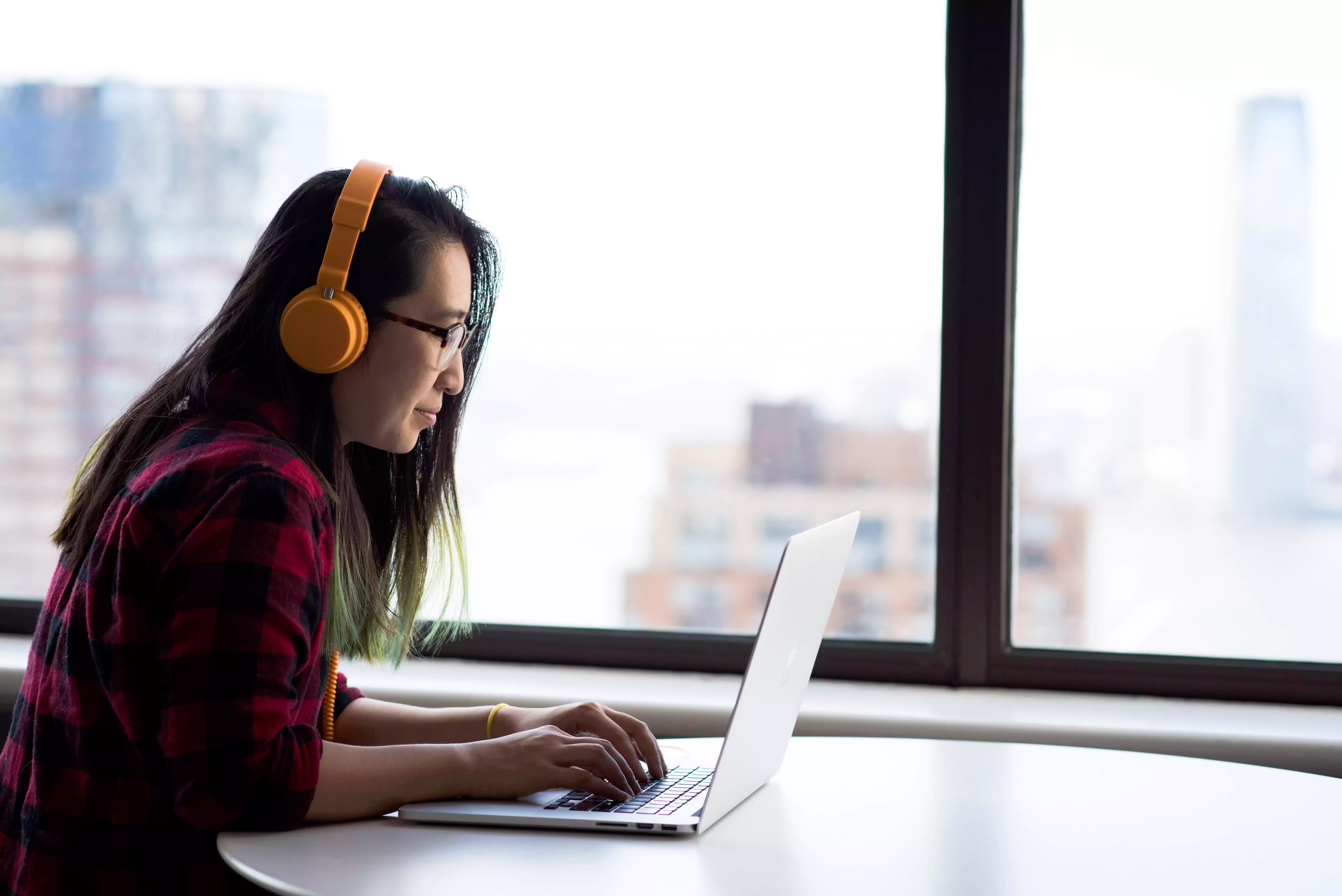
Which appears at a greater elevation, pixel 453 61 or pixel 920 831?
pixel 453 61

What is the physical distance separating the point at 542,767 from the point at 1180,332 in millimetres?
1361

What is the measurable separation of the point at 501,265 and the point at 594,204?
76cm

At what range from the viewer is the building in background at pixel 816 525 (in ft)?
6.57

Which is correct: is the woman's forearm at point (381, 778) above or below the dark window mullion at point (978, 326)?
below

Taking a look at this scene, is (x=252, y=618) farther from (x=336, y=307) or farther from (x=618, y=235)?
(x=618, y=235)

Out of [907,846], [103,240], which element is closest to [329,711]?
[907,846]

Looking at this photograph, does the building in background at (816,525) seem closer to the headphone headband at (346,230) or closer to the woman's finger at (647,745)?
the woman's finger at (647,745)

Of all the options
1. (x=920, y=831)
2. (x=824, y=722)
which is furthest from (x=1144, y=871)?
(x=824, y=722)

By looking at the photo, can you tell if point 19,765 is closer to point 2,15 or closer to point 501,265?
point 501,265

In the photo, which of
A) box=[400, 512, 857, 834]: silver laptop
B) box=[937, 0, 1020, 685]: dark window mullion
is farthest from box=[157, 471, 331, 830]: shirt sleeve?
box=[937, 0, 1020, 685]: dark window mullion

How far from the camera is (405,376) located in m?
1.19

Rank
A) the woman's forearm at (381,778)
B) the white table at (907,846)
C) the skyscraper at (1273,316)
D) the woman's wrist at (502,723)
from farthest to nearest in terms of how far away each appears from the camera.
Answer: the skyscraper at (1273,316), the woman's wrist at (502,723), the woman's forearm at (381,778), the white table at (907,846)

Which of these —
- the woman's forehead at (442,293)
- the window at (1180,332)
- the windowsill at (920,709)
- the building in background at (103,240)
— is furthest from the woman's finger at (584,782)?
the building in background at (103,240)

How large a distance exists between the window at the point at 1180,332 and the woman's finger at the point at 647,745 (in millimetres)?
1025
